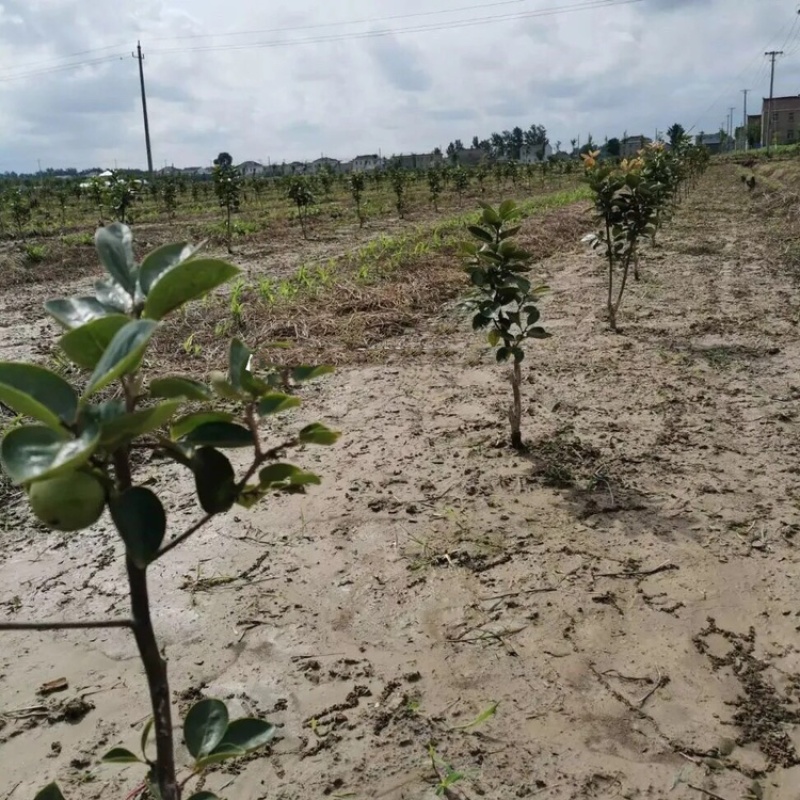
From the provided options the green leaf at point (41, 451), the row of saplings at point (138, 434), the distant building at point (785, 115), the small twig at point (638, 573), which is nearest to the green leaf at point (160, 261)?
the row of saplings at point (138, 434)

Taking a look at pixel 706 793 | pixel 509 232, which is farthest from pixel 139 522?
pixel 509 232

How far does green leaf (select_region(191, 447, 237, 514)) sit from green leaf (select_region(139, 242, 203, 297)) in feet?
0.66

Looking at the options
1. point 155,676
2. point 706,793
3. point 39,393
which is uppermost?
point 39,393

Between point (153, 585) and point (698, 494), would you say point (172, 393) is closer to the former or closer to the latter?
point (153, 585)

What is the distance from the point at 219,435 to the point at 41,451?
0.74 feet

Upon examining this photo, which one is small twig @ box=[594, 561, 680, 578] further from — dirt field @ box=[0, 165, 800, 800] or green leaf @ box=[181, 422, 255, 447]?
green leaf @ box=[181, 422, 255, 447]

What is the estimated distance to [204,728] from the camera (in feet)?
3.43

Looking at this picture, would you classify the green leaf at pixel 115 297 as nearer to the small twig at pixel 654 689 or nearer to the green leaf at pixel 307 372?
the green leaf at pixel 307 372

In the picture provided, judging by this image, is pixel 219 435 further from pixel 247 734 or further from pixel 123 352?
pixel 247 734

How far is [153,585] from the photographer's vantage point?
10.2 ft

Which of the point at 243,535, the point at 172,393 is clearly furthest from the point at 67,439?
the point at 243,535

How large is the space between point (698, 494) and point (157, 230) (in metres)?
19.3

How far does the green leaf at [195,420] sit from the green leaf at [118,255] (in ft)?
0.53

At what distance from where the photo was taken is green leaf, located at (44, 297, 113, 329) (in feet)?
2.83
